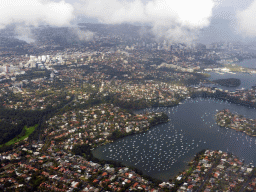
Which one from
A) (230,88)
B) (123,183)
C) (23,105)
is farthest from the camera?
(230,88)

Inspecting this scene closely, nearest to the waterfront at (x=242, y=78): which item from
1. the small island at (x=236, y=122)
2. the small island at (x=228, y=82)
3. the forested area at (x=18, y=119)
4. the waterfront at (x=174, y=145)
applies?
the small island at (x=228, y=82)

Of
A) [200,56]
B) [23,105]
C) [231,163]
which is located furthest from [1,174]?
[200,56]

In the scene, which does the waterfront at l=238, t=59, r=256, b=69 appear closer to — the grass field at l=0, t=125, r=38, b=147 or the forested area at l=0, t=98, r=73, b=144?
the forested area at l=0, t=98, r=73, b=144

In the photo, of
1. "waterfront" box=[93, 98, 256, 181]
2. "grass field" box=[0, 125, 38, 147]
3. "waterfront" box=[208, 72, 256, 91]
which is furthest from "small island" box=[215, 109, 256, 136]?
"grass field" box=[0, 125, 38, 147]

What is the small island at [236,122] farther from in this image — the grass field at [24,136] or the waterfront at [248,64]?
the waterfront at [248,64]

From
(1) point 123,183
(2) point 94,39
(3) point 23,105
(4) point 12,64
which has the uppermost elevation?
(2) point 94,39

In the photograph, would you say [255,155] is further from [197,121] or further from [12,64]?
[12,64]

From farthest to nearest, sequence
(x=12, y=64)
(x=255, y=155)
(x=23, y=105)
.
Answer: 1. (x=12, y=64)
2. (x=23, y=105)
3. (x=255, y=155)

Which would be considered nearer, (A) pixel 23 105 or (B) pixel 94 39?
(A) pixel 23 105
